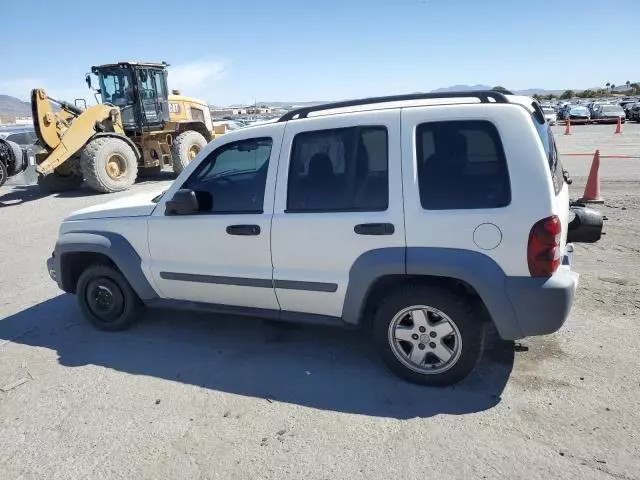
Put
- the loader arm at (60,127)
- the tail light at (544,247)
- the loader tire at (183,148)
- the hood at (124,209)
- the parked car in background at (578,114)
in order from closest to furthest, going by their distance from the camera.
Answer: the tail light at (544,247) < the hood at (124,209) < the loader arm at (60,127) < the loader tire at (183,148) < the parked car in background at (578,114)

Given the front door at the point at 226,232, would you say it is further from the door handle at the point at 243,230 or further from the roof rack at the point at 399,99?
the roof rack at the point at 399,99

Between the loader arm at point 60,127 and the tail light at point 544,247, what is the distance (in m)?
11.6

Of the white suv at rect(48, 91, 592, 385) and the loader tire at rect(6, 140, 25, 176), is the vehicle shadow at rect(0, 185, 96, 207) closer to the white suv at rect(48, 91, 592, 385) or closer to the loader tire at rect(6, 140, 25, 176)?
the loader tire at rect(6, 140, 25, 176)

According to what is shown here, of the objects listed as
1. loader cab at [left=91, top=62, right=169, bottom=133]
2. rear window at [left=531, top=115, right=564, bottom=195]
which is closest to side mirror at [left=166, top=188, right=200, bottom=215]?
rear window at [left=531, top=115, right=564, bottom=195]

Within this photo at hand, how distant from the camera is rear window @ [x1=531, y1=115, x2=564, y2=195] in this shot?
2.97 m

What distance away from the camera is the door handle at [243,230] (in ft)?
11.5

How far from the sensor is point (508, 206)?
285 centimetres

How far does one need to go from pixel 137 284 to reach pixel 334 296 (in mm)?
1829

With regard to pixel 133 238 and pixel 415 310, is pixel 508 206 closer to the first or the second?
pixel 415 310

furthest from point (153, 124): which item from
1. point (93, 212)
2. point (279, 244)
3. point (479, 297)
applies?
point (479, 297)

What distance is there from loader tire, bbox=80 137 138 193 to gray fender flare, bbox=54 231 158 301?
8.46 meters

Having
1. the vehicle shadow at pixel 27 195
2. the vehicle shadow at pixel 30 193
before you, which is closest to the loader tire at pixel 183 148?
the vehicle shadow at pixel 30 193

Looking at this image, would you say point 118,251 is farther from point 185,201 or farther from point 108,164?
point 108,164

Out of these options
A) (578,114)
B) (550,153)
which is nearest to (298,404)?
(550,153)
